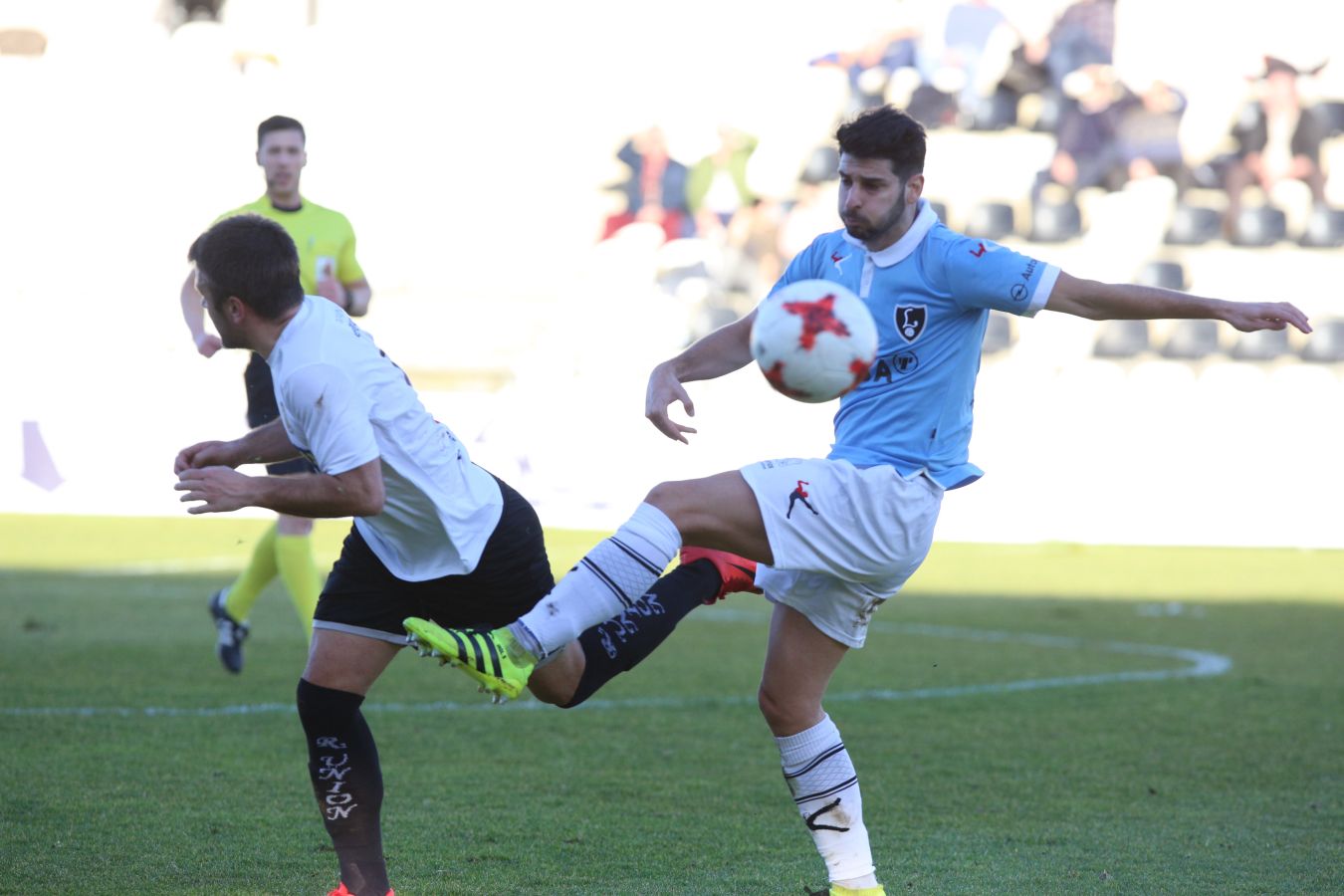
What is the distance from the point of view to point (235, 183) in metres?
23.7

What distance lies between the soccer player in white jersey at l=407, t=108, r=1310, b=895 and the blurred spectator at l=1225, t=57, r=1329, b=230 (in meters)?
22.3

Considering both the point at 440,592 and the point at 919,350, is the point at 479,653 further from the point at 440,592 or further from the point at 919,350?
the point at 919,350

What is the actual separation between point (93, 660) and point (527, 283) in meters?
15.1

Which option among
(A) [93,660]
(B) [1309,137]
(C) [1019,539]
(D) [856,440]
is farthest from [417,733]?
(B) [1309,137]

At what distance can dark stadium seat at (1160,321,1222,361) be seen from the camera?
23609 millimetres

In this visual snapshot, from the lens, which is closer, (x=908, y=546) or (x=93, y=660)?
(x=908, y=546)

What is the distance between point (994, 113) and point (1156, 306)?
22.3 m

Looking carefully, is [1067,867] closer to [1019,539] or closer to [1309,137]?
[1019,539]

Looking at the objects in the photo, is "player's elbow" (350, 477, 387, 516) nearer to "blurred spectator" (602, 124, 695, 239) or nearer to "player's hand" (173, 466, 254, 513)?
"player's hand" (173, 466, 254, 513)

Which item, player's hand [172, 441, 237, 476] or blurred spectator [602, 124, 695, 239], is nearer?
player's hand [172, 441, 237, 476]

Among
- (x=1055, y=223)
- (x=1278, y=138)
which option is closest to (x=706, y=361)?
(x=1055, y=223)

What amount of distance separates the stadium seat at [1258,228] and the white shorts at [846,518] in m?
21.7

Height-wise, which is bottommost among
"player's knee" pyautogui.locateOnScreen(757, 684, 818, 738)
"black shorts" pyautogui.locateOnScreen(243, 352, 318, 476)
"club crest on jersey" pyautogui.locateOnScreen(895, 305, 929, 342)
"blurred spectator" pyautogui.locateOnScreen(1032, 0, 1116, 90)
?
"player's knee" pyautogui.locateOnScreen(757, 684, 818, 738)

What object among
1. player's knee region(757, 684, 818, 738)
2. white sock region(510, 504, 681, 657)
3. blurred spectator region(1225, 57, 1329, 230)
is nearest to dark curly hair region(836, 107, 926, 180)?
white sock region(510, 504, 681, 657)
